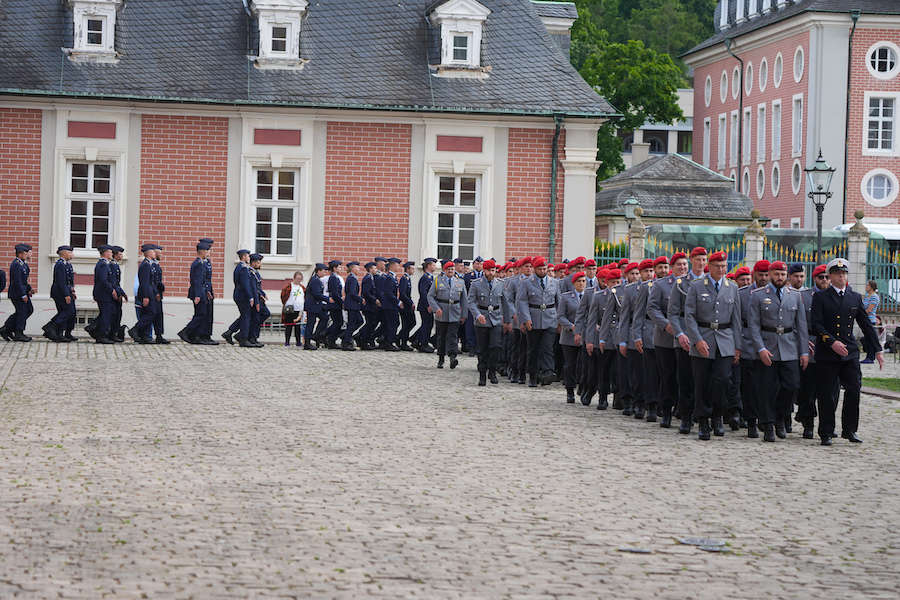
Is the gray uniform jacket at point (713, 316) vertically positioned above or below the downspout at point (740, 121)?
below

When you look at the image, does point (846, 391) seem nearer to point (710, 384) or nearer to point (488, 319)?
point (710, 384)

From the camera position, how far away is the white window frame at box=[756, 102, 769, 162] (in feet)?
193

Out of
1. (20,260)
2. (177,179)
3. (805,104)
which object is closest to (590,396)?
(20,260)

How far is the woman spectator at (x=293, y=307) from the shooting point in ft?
92.0

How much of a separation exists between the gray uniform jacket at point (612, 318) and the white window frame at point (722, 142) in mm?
47628

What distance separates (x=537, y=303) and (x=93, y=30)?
15.1 meters

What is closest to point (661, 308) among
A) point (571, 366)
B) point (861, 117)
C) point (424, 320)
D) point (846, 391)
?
point (846, 391)

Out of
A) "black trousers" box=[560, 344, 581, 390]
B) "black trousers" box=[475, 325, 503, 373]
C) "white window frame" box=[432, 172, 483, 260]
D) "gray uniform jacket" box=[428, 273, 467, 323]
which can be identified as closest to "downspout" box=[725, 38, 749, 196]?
"white window frame" box=[432, 172, 483, 260]

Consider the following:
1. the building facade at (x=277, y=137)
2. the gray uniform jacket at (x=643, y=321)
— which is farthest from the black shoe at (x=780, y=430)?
the building facade at (x=277, y=137)

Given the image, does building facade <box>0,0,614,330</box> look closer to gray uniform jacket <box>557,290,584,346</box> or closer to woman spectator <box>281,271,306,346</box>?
woman spectator <box>281,271,306,346</box>

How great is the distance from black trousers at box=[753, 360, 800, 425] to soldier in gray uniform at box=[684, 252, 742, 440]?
12.3 inches

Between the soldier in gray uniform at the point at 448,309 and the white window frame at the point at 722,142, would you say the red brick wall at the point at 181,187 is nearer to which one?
the soldier in gray uniform at the point at 448,309

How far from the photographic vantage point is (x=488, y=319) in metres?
20.3

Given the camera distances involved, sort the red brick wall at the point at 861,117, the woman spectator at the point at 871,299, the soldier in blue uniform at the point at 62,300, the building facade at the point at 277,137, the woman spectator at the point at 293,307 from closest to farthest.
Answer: the soldier in blue uniform at the point at 62,300
the woman spectator at the point at 871,299
the woman spectator at the point at 293,307
the building facade at the point at 277,137
the red brick wall at the point at 861,117
